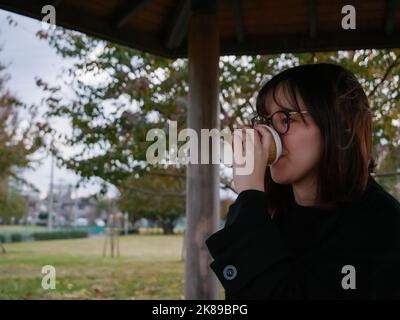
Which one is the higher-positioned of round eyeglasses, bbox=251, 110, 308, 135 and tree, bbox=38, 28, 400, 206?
tree, bbox=38, 28, 400, 206

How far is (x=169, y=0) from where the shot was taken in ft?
13.4

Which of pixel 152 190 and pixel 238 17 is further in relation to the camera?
pixel 152 190

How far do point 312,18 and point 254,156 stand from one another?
3045 mm

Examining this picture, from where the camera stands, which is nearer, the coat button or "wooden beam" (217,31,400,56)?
the coat button

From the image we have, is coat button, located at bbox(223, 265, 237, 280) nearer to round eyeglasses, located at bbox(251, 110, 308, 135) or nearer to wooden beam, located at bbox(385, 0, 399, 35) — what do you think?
round eyeglasses, located at bbox(251, 110, 308, 135)

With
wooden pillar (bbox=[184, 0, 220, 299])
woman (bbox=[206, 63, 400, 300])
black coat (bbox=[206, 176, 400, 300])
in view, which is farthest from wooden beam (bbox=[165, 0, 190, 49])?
black coat (bbox=[206, 176, 400, 300])

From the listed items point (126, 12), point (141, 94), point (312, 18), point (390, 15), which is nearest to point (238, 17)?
point (312, 18)

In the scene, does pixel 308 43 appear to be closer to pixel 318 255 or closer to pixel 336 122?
pixel 336 122

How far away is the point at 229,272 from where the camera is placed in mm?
1133

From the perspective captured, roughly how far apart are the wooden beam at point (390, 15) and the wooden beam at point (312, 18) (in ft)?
1.95

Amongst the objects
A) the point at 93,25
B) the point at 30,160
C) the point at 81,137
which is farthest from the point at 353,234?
the point at 30,160

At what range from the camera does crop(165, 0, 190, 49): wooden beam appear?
4055 millimetres

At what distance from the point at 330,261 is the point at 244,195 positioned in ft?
0.90

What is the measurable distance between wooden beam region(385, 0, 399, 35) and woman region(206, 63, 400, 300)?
2.82m
